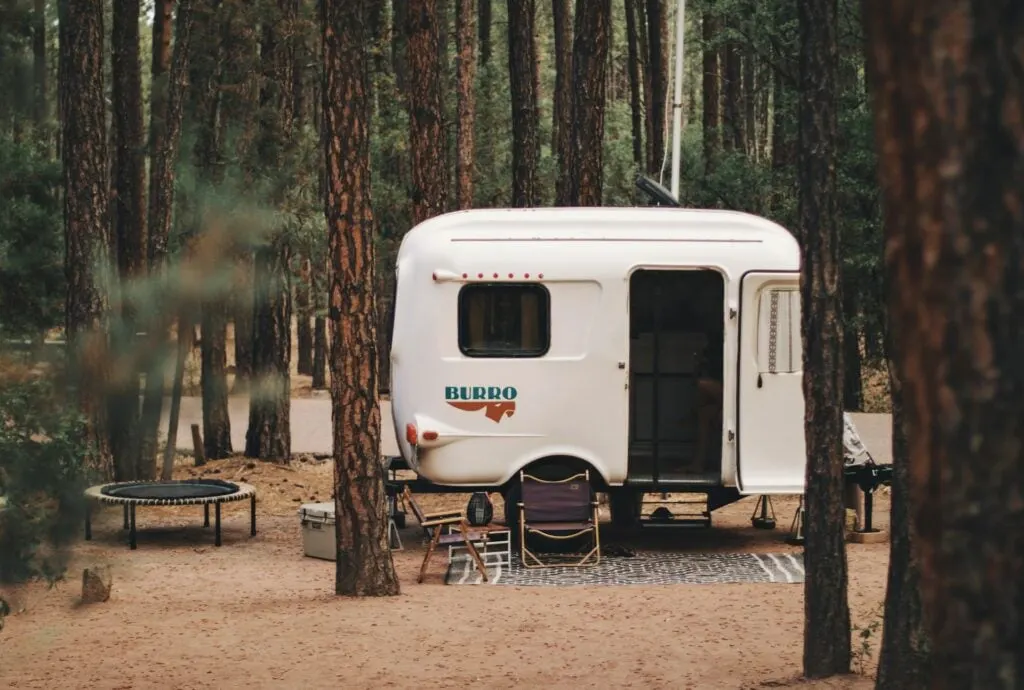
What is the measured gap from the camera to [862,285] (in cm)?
2125

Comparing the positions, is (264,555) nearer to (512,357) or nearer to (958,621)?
(512,357)

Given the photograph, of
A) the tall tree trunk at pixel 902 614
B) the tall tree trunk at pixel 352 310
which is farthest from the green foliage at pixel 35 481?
the tall tree trunk at pixel 352 310

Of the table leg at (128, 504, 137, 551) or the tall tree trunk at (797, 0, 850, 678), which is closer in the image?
the tall tree trunk at (797, 0, 850, 678)

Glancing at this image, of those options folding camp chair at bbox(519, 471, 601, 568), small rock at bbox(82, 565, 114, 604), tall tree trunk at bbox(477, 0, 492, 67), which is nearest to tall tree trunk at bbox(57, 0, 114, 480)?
small rock at bbox(82, 565, 114, 604)

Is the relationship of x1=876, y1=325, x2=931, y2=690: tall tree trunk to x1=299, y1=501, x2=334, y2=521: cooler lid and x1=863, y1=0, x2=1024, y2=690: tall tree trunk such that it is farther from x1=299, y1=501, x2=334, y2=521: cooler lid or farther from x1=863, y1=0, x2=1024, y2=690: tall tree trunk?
x1=299, y1=501, x2=334, y2=521: cooler lid

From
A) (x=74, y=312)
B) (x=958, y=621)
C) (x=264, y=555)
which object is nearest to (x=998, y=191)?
(x=958, y=621)

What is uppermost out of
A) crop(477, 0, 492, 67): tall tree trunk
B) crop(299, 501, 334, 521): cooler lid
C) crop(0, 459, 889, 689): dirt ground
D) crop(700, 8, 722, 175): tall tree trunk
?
crop(477, 0, 492, 67): tall tree trunk

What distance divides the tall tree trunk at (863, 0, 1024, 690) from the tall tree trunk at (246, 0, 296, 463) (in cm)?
1646

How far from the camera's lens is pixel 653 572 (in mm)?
12586

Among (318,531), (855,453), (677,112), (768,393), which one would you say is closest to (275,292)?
(677,112)

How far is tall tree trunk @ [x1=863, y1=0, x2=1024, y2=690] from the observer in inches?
129

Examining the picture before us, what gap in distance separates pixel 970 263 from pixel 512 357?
10.1 metres

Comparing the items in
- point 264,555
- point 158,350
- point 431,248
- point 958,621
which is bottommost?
point 264,555

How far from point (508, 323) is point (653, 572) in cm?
256
